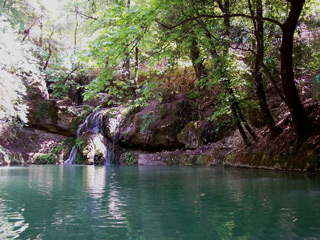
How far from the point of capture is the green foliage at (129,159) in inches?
661

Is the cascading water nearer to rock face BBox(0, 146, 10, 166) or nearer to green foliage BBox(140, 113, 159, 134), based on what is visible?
green foliage BBox(140, 113, 159, 134)

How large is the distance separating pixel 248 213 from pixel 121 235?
58.8 inches

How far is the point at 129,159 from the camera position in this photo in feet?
56.0

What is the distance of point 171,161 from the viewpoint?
1461 centimetres

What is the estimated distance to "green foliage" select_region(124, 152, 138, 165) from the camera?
55.1 feet

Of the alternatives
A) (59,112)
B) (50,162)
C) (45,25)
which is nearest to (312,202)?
(50,162)

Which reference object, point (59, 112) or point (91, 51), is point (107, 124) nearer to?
point (59, 112)

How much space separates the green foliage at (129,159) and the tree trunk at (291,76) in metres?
10.8

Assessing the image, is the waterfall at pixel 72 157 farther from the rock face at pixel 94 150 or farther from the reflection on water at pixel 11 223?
the reflection on water at pixel 11 223

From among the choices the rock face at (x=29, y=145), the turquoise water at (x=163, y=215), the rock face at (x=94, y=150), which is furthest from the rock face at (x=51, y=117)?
the turquoise water at (x=163, y=215)


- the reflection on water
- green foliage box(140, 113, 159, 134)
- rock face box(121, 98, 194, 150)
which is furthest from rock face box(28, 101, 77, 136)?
the reflection on water

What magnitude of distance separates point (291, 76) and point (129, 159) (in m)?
12.0

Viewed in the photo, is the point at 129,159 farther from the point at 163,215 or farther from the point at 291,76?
the point at 163,215

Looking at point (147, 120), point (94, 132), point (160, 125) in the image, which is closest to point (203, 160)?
point (160, 125)
